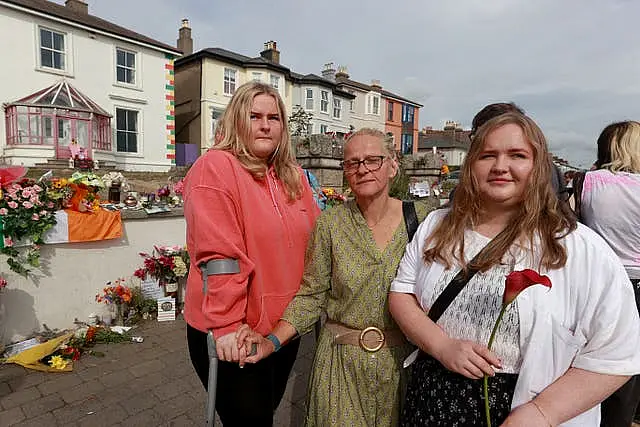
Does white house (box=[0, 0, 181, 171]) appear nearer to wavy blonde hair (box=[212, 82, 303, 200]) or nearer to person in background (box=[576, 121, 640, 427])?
wavy blonde hair (box=[212, 82, 303, 200])

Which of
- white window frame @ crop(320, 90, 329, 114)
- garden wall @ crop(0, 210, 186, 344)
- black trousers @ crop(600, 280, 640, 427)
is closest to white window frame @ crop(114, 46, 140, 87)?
white window frame @ crop(320, 90, 329, 114)

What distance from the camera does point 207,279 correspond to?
1.58m

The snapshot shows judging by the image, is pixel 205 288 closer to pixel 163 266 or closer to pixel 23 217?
pixel 23 217

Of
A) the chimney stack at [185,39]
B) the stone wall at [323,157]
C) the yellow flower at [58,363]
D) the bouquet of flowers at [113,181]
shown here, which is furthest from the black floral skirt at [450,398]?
the chimney stack at [185,39]

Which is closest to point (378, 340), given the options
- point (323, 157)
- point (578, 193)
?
point (578, 193)

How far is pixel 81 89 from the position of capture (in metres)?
16.8

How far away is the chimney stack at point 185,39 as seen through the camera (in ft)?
83.2

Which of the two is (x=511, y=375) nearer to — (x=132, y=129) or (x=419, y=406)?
(x=419, y=406)

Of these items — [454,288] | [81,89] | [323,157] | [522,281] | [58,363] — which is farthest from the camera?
[81,89]

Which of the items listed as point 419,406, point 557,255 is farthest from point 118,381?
point 557,255

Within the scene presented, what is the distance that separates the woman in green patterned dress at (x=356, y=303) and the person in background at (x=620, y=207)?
4.14 feet

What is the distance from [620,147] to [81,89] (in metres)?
19.2

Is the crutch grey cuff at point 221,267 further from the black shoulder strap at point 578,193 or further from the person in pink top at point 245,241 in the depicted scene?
the black shoulder strap at point 578,193

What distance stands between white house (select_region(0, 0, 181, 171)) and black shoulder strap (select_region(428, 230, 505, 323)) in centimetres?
1802
